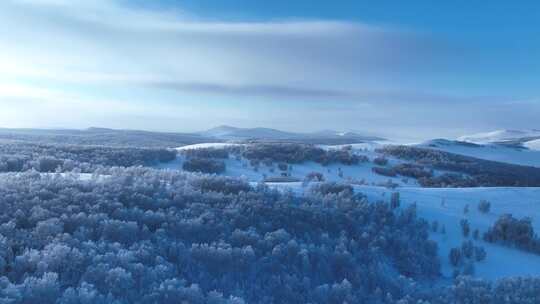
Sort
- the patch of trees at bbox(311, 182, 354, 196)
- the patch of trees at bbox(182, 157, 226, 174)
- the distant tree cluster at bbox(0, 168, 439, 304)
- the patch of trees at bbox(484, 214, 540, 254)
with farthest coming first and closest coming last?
the patch of trees at bbox(182, 157, 226, 174), the patch of trees at bbox(311, 182, 354, 196), the patch of trees at bbox(484, 214, 540, 254), the distant tree cluster at bbox(0, 168, 439, 304)

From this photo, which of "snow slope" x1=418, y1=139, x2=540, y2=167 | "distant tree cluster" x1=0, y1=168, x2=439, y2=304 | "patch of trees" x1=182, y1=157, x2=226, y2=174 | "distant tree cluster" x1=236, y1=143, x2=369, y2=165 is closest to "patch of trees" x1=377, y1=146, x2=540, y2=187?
"distant tree cluster" x1=236, y1=143, x2=369, y2=165

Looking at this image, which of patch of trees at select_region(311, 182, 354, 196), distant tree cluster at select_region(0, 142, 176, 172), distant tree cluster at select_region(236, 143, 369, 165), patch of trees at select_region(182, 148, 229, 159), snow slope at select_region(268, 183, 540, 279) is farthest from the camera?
distant tree cluster at select_region(236, 143, 369, 165)

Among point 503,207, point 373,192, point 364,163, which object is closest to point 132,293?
point 373,192

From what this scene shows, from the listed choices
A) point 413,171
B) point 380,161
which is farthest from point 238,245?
point 380,161

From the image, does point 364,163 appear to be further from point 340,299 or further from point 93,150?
point 340,299

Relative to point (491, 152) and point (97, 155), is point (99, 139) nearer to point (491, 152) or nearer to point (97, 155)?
point (97, 155)

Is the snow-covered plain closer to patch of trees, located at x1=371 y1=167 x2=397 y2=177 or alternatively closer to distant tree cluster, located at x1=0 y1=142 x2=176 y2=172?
distant tree cluster, located at x1=0 y1=142 x2=176 y2=172
